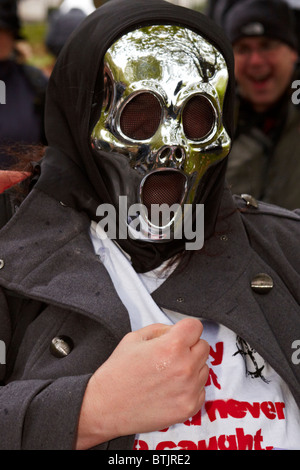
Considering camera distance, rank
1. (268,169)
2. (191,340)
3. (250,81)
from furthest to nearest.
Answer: (250,81)
(268,169)
(191,340)

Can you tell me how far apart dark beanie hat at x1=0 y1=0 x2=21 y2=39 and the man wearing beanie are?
1.27 meters

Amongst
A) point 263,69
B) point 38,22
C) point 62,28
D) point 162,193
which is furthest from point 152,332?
point 38,22

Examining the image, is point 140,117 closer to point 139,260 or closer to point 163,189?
point 163,189

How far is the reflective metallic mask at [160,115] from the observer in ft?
6.13

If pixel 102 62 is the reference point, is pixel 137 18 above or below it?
above

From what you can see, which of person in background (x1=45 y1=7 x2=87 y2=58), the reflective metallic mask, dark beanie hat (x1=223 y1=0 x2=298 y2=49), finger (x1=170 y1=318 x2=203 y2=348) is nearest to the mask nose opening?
the reflective metallic mask

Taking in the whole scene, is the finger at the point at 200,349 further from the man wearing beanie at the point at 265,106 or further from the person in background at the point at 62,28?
the person in background at the point at 62,28

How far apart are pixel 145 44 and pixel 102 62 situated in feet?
0.41

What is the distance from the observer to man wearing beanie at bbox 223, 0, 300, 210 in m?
3.76

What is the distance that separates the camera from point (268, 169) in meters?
3.80

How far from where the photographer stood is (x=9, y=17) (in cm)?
429

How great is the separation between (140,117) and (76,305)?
516 mm
